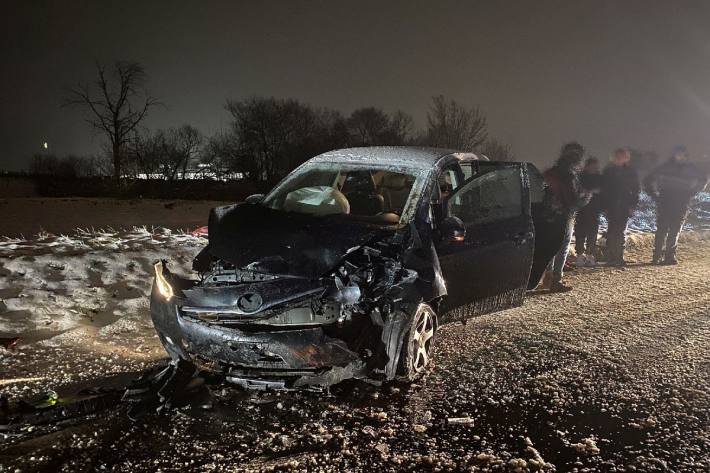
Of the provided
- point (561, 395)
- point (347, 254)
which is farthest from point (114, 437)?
point (561, 395)

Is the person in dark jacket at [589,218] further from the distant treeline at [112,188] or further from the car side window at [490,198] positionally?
the distant treeline at [112,188]

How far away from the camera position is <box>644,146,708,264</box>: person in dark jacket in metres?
10.0

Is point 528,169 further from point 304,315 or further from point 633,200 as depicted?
point 633,200

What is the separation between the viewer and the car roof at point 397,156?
501 cm

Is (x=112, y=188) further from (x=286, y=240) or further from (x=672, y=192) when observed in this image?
(x=286, y=240)

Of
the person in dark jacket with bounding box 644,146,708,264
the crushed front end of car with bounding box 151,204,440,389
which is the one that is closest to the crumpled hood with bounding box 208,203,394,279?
the crushed front end of car with bounding box 151,204,440,389

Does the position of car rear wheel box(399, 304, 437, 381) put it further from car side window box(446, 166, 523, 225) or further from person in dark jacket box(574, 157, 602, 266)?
person in dark jacket box(574, 157, 602, 266)

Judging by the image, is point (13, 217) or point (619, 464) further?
point (13, 217)

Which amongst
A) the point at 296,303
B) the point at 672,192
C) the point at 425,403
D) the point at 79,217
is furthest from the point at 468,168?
the point at 79,217

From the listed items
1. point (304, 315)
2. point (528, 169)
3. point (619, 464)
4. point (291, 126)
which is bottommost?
point (619, 464)

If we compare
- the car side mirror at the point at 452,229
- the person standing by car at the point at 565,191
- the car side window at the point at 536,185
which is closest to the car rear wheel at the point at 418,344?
the car side mirror at the point at 452,229

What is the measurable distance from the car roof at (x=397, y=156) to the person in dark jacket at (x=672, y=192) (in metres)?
6.36

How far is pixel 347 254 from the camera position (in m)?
3.90

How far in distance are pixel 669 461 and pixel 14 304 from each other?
5831 millimetres
